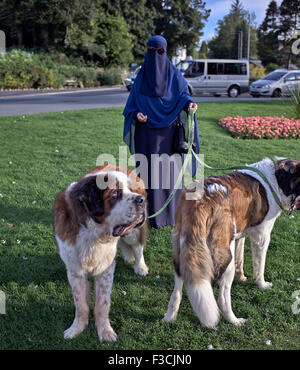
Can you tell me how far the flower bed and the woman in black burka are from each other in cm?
641

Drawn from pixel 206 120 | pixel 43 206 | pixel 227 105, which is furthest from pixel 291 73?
pixel 43 206

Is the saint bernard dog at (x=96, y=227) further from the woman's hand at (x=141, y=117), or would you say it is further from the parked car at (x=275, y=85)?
the parked car at (x=275, y=85)

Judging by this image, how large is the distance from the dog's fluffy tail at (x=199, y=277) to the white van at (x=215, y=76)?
1975 centimetres

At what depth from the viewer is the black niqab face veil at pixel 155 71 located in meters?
4.32

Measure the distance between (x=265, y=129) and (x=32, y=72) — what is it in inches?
710

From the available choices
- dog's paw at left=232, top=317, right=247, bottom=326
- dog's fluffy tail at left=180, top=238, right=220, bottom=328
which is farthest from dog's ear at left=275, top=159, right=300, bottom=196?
dog's paw at left=232, top=317, right=247, bottom=326

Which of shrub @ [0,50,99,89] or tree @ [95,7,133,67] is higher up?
tree @ [95,7,133,67]

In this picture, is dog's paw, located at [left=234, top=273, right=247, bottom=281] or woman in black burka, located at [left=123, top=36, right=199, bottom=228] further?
woman in black burka, located at [left=123, top=36, right=199, bottom=228]

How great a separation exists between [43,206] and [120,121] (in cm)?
720

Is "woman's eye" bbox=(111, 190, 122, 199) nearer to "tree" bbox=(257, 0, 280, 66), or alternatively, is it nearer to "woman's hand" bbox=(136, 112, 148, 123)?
"woman's hand" bbox=(136, 112, 148, 123)

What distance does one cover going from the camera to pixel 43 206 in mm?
5586

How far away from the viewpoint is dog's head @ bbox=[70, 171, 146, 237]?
8.64 feet

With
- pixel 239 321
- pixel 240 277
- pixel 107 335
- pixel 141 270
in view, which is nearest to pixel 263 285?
pixel 240 277

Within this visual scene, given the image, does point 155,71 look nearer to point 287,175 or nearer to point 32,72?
point 287,175
